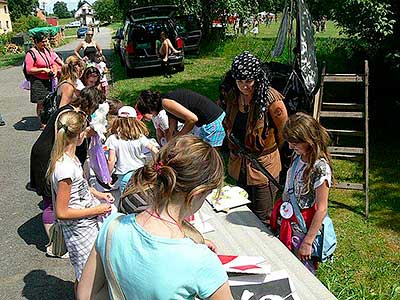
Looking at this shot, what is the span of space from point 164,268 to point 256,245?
146 cm

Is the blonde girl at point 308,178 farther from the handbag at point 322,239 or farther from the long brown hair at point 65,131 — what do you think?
the long brown hair at point 65,131

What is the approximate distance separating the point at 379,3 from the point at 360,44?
189 centimetres

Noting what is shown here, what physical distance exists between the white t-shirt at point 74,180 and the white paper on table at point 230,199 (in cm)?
85

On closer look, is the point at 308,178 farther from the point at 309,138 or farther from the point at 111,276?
the point at 111,276

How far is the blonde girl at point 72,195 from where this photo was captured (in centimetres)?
282

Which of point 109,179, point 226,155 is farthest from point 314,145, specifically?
point 226,155

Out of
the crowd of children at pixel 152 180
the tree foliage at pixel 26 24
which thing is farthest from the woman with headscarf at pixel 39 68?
the tree foliage at pixel 26 24

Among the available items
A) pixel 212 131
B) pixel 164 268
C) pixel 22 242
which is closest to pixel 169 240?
pixel 164 268

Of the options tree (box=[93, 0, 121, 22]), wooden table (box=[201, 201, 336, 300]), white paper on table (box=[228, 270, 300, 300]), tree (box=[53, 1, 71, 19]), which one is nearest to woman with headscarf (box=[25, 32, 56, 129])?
wooden table (box=[201, 201, 336, 300])

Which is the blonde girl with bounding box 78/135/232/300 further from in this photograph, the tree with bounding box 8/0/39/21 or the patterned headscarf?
the tree with bounding box 8/0/39/21

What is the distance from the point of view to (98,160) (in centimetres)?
430

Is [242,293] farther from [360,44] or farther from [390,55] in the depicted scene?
[360,44]

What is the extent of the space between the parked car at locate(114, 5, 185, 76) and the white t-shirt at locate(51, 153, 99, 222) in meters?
10.8

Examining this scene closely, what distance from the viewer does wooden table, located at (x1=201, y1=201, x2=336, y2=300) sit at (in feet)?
7.67
